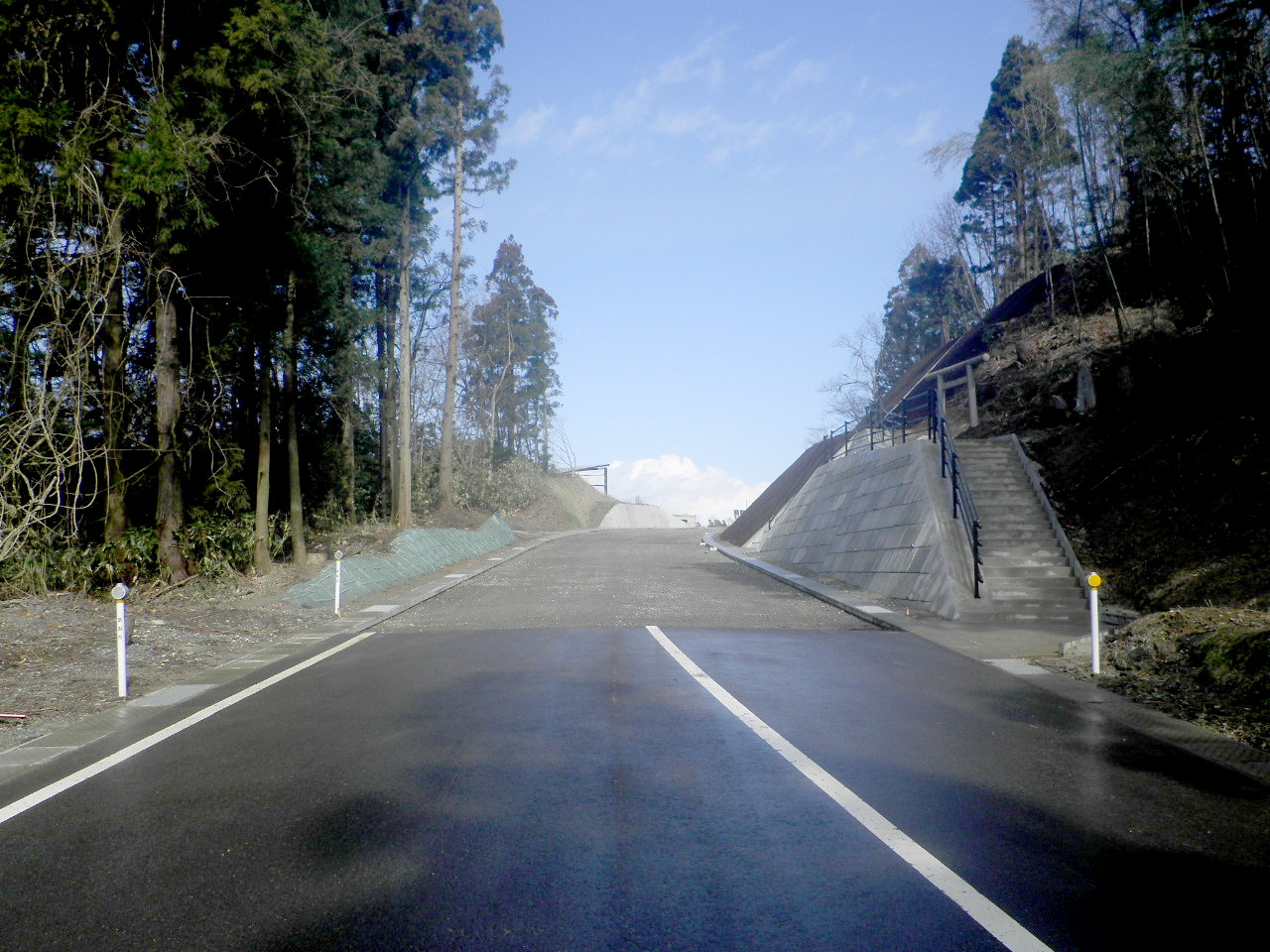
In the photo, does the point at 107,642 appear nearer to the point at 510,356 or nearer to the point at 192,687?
the point at 192,687

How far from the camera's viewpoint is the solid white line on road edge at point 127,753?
466 centimetres

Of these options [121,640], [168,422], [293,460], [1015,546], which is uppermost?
[168,422]

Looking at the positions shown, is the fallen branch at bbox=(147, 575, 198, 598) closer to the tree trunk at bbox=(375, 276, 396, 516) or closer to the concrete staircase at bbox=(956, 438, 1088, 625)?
the tree trunk at bbox=(375, 276, 396, 516)

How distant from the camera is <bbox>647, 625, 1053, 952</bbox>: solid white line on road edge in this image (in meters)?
3.06

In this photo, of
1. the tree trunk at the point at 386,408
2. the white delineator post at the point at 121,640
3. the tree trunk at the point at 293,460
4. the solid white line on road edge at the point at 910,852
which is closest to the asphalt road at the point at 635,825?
the solid white line on road edge at the point at 910,852

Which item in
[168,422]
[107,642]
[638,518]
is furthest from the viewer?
[638,518]

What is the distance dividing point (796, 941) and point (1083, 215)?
3023 centimetres

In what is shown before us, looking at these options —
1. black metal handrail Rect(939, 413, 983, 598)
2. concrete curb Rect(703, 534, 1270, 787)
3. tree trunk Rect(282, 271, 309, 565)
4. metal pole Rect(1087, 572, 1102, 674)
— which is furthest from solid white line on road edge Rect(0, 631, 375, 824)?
tree trunk Rect(282, 271, 309, 565)

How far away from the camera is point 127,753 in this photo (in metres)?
5.72

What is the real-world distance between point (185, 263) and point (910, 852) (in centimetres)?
1593

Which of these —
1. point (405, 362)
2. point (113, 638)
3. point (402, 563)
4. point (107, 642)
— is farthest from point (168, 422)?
point (405, 362)

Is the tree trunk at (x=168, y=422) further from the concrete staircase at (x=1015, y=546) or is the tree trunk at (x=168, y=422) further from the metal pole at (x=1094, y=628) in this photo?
the metal pole at (x=1094, y=628)

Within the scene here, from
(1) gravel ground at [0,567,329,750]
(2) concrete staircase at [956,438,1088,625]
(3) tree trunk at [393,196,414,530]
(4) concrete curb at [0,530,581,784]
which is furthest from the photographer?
(3) tree trunk at [393,196,414,530]

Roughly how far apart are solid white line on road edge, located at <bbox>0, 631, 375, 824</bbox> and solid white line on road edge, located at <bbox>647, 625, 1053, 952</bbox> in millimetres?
4365
